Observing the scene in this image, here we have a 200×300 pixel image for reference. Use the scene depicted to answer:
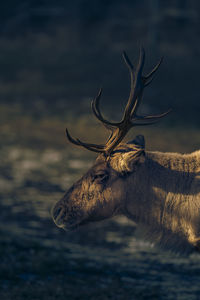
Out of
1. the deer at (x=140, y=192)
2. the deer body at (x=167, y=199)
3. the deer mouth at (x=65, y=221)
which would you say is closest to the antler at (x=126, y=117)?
the deer at (x=140, y=192)

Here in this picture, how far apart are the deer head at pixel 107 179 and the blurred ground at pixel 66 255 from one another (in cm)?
45

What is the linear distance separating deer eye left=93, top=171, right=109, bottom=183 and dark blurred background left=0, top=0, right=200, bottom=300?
51cm

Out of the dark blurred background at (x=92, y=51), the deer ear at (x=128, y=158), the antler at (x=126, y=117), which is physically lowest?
the deer ear at (x=128, y=158)

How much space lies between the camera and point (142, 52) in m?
5.30

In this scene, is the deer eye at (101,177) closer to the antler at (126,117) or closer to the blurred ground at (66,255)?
the antler at (126,117)

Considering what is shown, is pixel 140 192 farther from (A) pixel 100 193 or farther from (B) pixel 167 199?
(A) pixel 100 193

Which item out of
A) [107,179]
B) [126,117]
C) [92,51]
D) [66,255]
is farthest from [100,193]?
[92,51]

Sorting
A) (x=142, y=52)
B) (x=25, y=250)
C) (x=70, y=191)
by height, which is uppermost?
(x=142, y=52)

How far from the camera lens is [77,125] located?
15031mm

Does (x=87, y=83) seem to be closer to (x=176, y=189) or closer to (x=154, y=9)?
(x=154, y=9)

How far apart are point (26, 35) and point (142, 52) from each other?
21.1m

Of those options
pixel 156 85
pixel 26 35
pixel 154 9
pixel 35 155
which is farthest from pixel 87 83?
pixel 26 35

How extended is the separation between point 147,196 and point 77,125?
9687 mm

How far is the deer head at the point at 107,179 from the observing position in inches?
212
